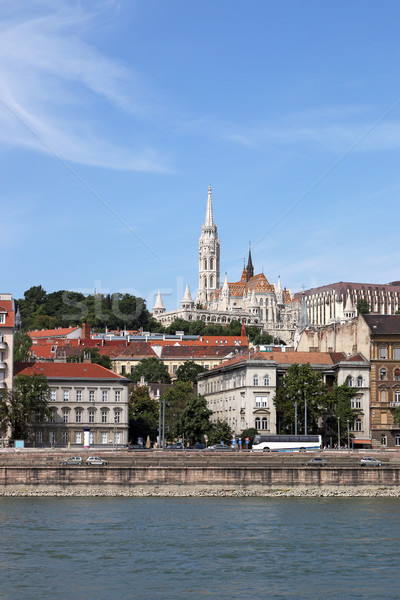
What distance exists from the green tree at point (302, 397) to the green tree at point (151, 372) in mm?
65047

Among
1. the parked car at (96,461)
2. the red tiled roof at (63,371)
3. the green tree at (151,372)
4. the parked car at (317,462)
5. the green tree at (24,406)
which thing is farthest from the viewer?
the green tree at (151,372)

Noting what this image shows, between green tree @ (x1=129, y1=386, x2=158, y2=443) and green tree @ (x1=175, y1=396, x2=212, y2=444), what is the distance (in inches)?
205

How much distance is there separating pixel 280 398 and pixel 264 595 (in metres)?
66.7

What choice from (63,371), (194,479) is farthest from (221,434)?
(194,479)

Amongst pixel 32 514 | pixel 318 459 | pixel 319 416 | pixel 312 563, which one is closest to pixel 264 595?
pixel 312 563

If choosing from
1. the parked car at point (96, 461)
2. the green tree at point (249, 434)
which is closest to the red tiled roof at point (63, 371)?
the green tree at point (249, 434)

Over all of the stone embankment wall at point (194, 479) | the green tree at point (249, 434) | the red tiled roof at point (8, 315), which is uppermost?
the red tiled roof at point (8, 315)

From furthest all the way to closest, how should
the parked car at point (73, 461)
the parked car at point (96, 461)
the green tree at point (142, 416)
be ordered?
the green tree at point (142, 416) → the parked car at point (73, 461) → the parked car at point (96, 461)

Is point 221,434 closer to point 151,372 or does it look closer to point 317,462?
point 317,462

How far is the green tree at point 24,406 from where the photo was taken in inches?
3723

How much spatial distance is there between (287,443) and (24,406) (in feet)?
74.8

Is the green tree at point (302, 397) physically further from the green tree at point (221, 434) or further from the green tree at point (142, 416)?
the green tree at point (142, 416)

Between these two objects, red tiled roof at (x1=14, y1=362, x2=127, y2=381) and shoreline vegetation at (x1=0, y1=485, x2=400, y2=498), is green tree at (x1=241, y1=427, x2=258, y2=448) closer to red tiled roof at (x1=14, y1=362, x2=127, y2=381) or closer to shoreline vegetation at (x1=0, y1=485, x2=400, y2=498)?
red tiled roof at (x1=14, y1=362, x2=127, y2=381)

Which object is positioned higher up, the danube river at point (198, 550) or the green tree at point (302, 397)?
the green tree at point (302, 397)
